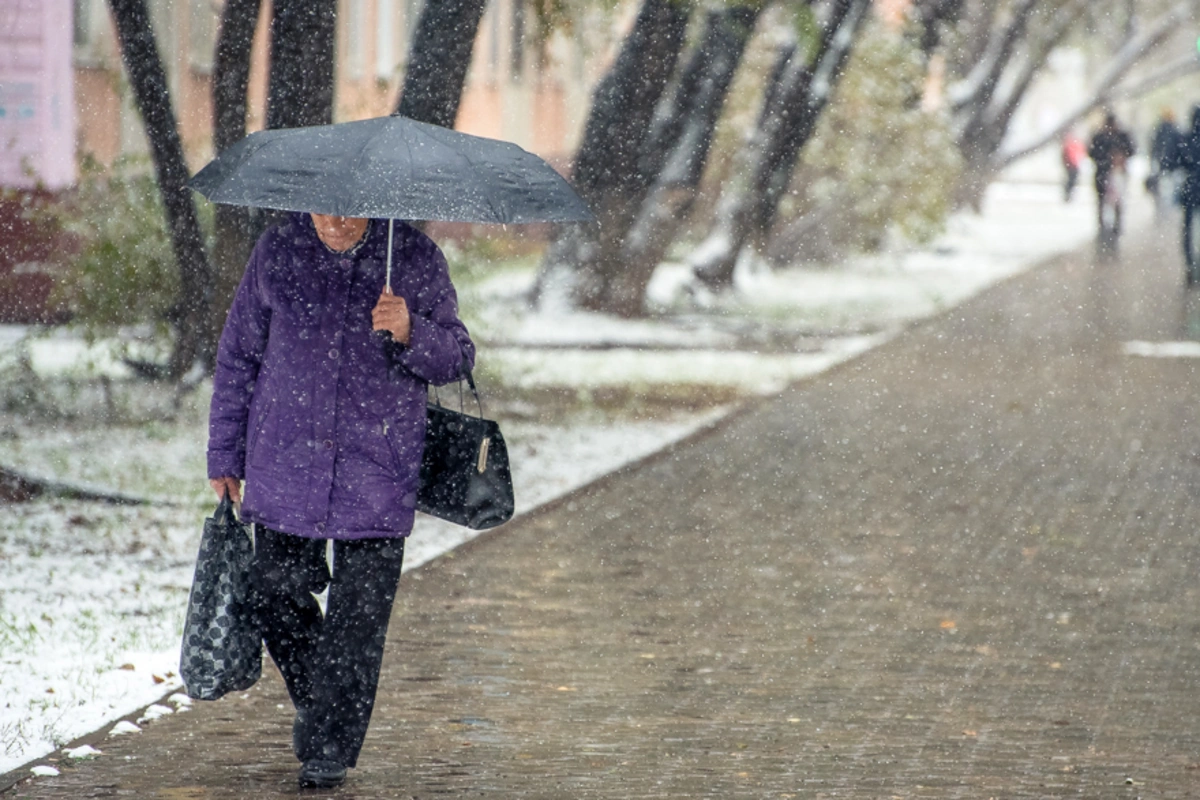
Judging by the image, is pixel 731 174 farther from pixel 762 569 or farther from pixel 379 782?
pixel 379 782

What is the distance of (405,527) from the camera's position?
4.92 meters

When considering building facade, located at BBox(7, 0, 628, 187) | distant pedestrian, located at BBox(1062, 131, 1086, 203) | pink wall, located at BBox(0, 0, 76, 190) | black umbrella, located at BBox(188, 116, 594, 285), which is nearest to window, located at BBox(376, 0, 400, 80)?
building facade, located at BBox(7, 0, 628, 187)

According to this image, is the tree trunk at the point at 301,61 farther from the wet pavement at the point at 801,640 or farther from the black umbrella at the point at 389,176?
the black umbrella at the point at 389,176

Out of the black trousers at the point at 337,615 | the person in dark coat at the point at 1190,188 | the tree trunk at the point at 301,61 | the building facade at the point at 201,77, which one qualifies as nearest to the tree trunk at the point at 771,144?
the building facade at the point at 201,77

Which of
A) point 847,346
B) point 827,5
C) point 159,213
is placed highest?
point 827,5

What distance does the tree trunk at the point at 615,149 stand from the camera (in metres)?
16.4

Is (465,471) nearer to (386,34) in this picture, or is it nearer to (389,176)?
(389,176)

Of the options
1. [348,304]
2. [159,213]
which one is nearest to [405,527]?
[348,304]

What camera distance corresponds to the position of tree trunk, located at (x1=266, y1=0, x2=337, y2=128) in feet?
33.5

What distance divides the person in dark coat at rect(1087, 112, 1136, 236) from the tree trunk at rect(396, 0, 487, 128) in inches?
726

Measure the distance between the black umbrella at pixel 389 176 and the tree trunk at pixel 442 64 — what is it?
6.17 m

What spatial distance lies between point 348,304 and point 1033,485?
6.35 m

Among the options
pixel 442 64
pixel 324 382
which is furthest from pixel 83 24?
pixel 324 382

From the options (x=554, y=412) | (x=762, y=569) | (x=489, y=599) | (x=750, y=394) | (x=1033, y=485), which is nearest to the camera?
(x=489, y=599)
